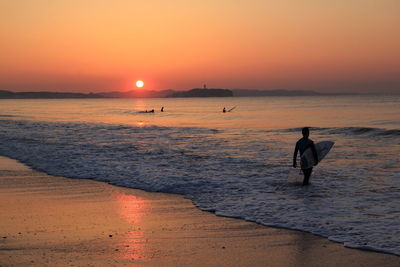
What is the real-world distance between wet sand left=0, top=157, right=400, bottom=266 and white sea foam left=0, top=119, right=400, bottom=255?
0.66 m

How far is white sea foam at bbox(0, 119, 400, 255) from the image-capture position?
27.2 feet

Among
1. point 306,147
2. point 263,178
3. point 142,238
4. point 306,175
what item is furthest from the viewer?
point 263,178

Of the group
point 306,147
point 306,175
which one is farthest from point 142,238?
point 306,175

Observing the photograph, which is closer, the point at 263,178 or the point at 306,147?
the point at 306,147

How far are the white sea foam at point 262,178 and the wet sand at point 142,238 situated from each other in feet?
2.18

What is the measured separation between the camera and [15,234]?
23.4 feet

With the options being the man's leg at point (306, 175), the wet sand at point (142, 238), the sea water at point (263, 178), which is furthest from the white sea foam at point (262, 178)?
the wet sand at point (142, 238)

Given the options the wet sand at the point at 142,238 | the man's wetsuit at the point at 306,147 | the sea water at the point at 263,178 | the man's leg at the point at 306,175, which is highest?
the man's wetsuit at the point at 306,147

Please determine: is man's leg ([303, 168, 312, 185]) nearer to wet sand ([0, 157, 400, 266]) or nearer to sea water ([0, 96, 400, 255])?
sea water ([0, 96, 400, 255])

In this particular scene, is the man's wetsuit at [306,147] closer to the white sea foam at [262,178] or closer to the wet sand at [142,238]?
the white sea foam at [262,178]

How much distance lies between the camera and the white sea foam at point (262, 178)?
830 centimetres

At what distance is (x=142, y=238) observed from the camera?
7.02 metres

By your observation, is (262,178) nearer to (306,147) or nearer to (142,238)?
(306,147)

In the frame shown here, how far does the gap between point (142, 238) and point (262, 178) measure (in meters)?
7.12
